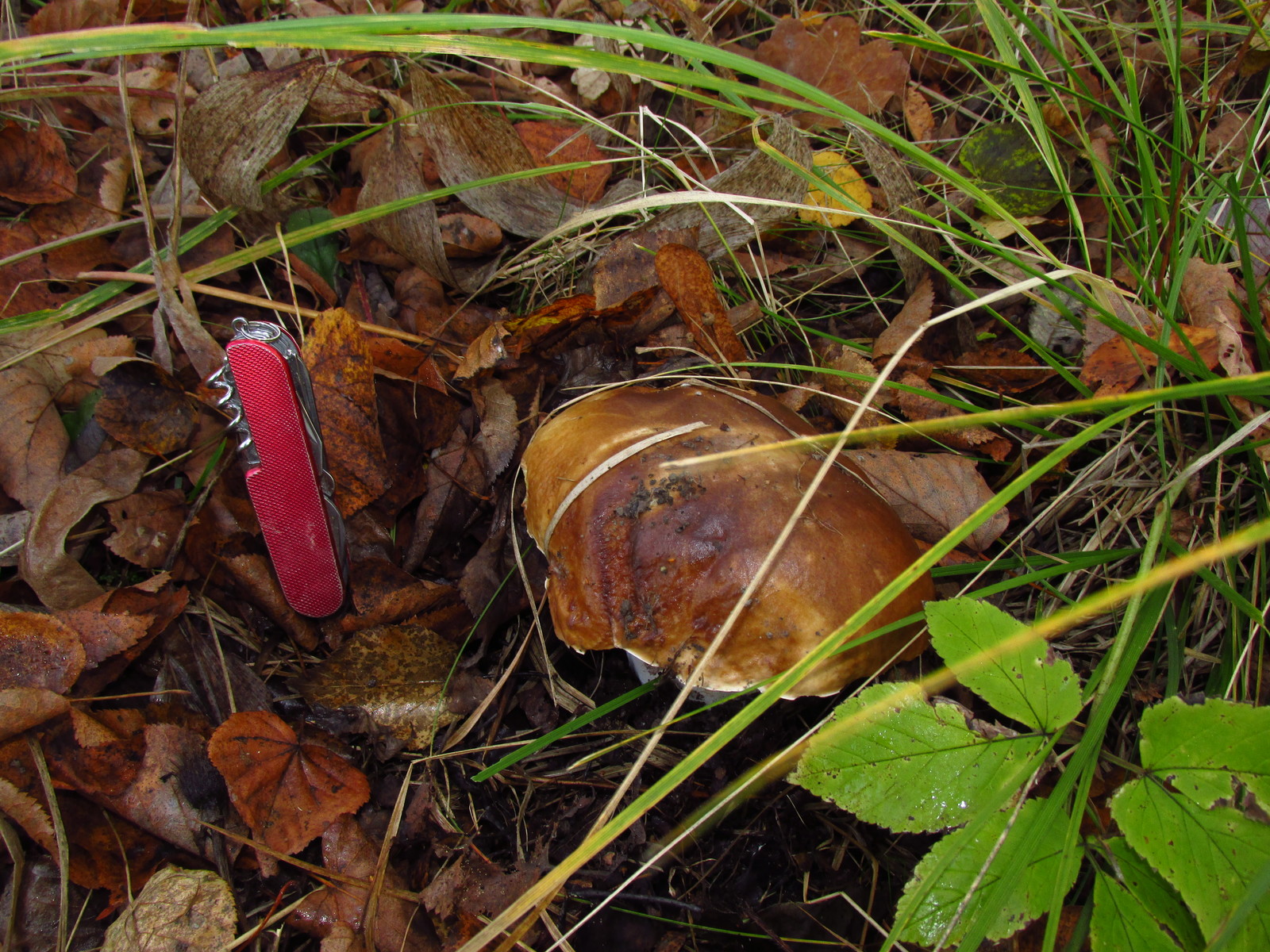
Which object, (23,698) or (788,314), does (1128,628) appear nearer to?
(788,314)

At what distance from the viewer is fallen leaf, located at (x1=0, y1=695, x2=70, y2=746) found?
1703mm

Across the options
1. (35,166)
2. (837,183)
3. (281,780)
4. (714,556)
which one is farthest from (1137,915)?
(35,166)

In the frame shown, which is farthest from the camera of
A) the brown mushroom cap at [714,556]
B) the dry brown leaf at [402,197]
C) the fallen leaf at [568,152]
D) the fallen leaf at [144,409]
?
the fallen leaf at [568,152]

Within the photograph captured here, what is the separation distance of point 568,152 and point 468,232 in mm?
538

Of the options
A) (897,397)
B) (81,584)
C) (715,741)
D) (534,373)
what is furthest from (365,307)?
(715,741)

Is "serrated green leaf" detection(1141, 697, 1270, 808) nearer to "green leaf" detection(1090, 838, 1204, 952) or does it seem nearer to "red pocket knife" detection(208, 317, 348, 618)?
"green leaf" detection(1090, 838, 1204, 952)

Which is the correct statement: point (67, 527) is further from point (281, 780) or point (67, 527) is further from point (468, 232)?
point (468, 232)

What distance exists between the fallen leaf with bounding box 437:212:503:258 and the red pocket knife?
91 centimetres

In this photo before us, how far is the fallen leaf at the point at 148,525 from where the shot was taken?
78.4 inches

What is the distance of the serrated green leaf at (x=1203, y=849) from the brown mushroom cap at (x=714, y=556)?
51 cm

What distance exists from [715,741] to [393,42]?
4.33 feet

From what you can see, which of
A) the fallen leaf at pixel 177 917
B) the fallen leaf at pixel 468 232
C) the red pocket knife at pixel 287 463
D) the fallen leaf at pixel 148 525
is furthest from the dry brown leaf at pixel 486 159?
the fallen leaf at pixel 177 917

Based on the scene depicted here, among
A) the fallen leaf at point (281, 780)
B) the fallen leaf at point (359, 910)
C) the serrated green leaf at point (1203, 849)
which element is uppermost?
the serrated green leaf at point (1203, 849)

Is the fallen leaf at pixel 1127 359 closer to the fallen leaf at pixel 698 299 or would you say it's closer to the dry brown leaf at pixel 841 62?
the fallen leaf at pixel 698 299
